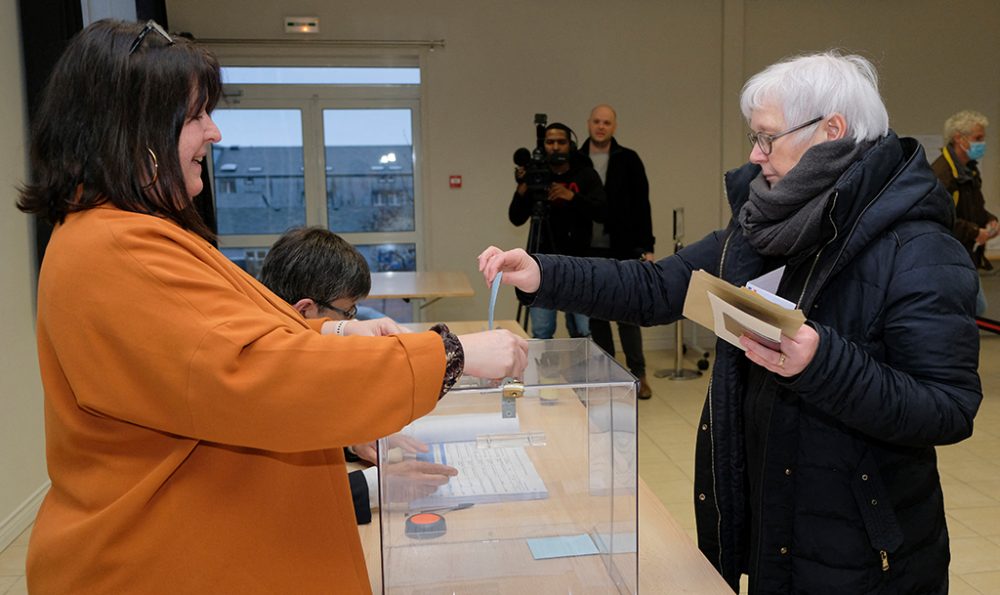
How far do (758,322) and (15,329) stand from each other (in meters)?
3.03

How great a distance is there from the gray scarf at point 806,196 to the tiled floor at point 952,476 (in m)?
1.97

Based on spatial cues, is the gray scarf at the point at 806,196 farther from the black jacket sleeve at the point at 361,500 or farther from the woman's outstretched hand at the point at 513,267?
the black jacket sleeve at the point at 361,500

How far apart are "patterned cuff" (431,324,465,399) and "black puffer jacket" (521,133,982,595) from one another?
1.61 feet

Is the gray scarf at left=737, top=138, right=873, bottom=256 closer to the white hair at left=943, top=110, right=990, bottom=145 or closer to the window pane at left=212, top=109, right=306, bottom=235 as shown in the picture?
the white hair at left=943, top=110, right=990, bottom=145

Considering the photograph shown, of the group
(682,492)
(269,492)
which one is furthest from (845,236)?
(682,492)

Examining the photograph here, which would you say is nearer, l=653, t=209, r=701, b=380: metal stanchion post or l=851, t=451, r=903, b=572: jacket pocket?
l=851, t=451, r=903, b=572: jacket pocket

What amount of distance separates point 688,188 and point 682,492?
12.0ft

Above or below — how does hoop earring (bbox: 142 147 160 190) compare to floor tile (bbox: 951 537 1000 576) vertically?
above

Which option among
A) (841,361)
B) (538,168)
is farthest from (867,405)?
(538,168)

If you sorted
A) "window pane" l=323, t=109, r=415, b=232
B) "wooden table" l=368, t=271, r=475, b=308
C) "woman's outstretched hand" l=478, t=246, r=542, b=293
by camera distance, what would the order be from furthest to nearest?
1. "window pane" l=323, t=109, r=415, b=232
2. "wooden table" l=368, t=271, r=475, b=308
3. "woman's outstretched hand" l=478, t=246, r=542, b=293

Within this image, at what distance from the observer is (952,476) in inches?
148

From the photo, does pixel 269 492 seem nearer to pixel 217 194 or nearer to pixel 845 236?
pixel 845 236

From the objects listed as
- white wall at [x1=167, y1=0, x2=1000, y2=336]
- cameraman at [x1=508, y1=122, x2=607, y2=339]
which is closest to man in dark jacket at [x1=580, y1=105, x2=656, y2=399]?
cameraman at [x1=508, y1=122, x2=607, y2=339]

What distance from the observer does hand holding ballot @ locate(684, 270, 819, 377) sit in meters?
1.06
